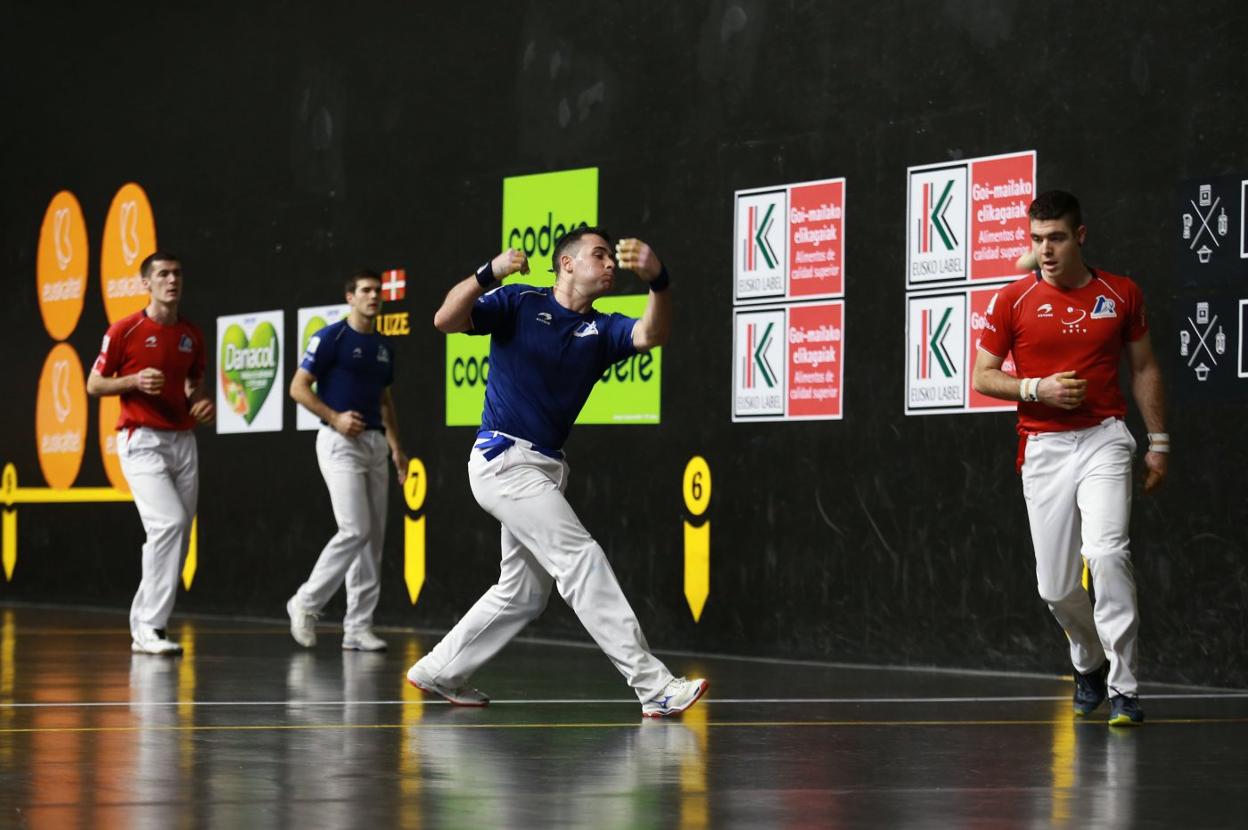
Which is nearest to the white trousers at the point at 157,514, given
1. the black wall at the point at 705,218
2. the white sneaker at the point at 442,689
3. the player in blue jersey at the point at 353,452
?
the player in blue jersey at the point at 353,452

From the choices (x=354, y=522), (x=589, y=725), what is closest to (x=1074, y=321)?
(x=589, y=725)

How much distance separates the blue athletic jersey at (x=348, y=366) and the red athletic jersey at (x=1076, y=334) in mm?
4503

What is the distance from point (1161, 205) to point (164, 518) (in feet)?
16.7

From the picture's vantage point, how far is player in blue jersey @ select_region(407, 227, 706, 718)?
7.27 m

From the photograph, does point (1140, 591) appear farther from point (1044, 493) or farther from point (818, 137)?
point (818, 137)

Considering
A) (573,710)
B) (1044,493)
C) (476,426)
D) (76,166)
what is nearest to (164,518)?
(476,426)

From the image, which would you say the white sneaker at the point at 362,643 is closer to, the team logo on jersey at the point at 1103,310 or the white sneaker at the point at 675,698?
the white sneaker at the point at 675,698

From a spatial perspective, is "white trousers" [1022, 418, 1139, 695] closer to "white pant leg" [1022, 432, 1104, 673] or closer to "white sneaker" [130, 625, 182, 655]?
"white pant leg" [1022, 432, 1104, 673]

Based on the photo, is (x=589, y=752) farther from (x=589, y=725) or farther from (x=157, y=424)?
(x=157, y=424)

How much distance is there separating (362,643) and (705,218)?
2.89 meters

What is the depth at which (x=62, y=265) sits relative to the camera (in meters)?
16.1

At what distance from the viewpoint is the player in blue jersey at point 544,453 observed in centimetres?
727

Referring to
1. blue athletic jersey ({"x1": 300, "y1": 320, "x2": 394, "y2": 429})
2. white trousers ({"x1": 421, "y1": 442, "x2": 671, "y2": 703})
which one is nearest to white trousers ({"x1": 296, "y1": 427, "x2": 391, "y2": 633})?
blue athletic jersey ({"x1": 300, "y1": 320, "x2": 394, "y2": 429})

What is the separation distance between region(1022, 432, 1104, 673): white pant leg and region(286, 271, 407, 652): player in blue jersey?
179 inches
